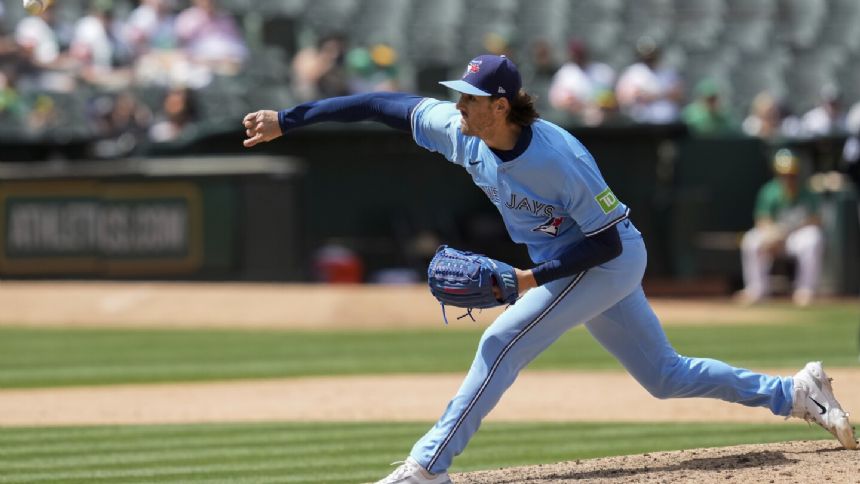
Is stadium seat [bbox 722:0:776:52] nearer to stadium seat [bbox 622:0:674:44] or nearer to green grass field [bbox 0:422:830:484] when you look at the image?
stadium seat [bbox 622:0:674:44]

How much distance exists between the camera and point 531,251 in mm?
5422

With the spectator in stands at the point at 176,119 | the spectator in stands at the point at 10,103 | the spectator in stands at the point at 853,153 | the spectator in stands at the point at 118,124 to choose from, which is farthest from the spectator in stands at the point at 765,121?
the spectator in stands at the point at 10,103

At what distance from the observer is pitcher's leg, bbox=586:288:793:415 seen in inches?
213

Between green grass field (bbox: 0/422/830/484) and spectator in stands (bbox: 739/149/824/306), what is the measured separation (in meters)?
7.42

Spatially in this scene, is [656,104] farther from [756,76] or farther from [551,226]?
[551,226]

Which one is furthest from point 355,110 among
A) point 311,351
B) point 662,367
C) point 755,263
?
point 755,263

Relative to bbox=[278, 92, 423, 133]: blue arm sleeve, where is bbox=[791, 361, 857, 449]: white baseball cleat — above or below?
below

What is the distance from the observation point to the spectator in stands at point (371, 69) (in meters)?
15.2

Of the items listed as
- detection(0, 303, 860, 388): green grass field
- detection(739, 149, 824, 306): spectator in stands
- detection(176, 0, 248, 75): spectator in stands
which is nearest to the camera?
detection(0, 303, 860, 388): green grass field

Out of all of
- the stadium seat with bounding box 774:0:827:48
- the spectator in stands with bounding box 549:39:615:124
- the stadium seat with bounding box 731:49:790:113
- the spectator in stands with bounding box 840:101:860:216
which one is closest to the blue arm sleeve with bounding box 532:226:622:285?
the spectator in stands with bounding box 840:101:860:216

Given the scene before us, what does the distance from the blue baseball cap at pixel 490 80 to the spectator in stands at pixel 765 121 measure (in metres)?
11.1

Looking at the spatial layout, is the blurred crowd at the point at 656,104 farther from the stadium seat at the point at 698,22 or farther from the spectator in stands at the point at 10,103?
the spectator in stands at the point at 10,103

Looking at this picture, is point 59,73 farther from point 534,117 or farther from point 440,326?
point 534,117

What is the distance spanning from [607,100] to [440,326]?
3634 millimetres
